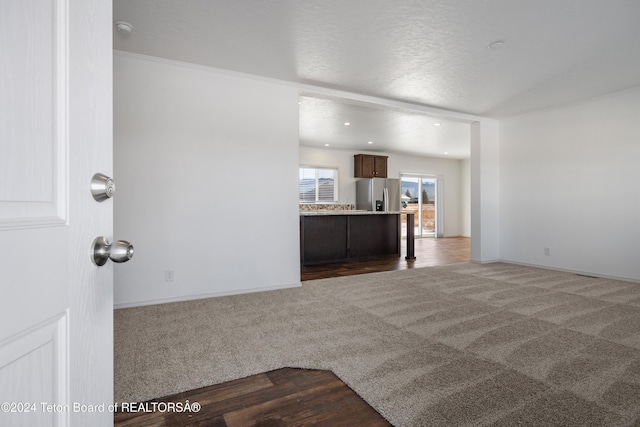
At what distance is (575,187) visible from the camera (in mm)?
4703

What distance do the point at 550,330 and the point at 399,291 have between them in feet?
4.91

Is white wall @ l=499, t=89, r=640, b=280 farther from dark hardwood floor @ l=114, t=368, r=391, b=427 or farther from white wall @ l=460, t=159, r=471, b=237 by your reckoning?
white wall @ l=460, t=159, r=471, b=237

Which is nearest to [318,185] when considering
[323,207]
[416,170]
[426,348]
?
[323,207]

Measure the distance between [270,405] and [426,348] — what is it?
114cm

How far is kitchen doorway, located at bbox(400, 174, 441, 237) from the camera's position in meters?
9.95

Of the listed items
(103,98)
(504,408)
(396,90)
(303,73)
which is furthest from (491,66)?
(103,98)

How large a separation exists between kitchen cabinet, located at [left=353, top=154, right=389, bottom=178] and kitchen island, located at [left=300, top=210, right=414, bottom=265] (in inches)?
89.3

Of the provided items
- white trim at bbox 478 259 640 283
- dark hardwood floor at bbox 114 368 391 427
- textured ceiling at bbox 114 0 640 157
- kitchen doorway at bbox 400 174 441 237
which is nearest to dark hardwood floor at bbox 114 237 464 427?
dark hardwood floor at bbox 114 368 391 427

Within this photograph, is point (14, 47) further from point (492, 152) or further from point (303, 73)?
point (492, 152)

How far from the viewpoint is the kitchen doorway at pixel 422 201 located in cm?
995

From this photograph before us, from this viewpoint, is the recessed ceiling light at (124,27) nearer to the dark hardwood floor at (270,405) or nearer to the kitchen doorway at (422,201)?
the dark hardwood floor at (270,405)

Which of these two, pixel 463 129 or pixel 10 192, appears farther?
pixel 463 129

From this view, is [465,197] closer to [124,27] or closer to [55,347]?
[124,27]

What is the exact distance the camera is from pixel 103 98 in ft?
2.16
